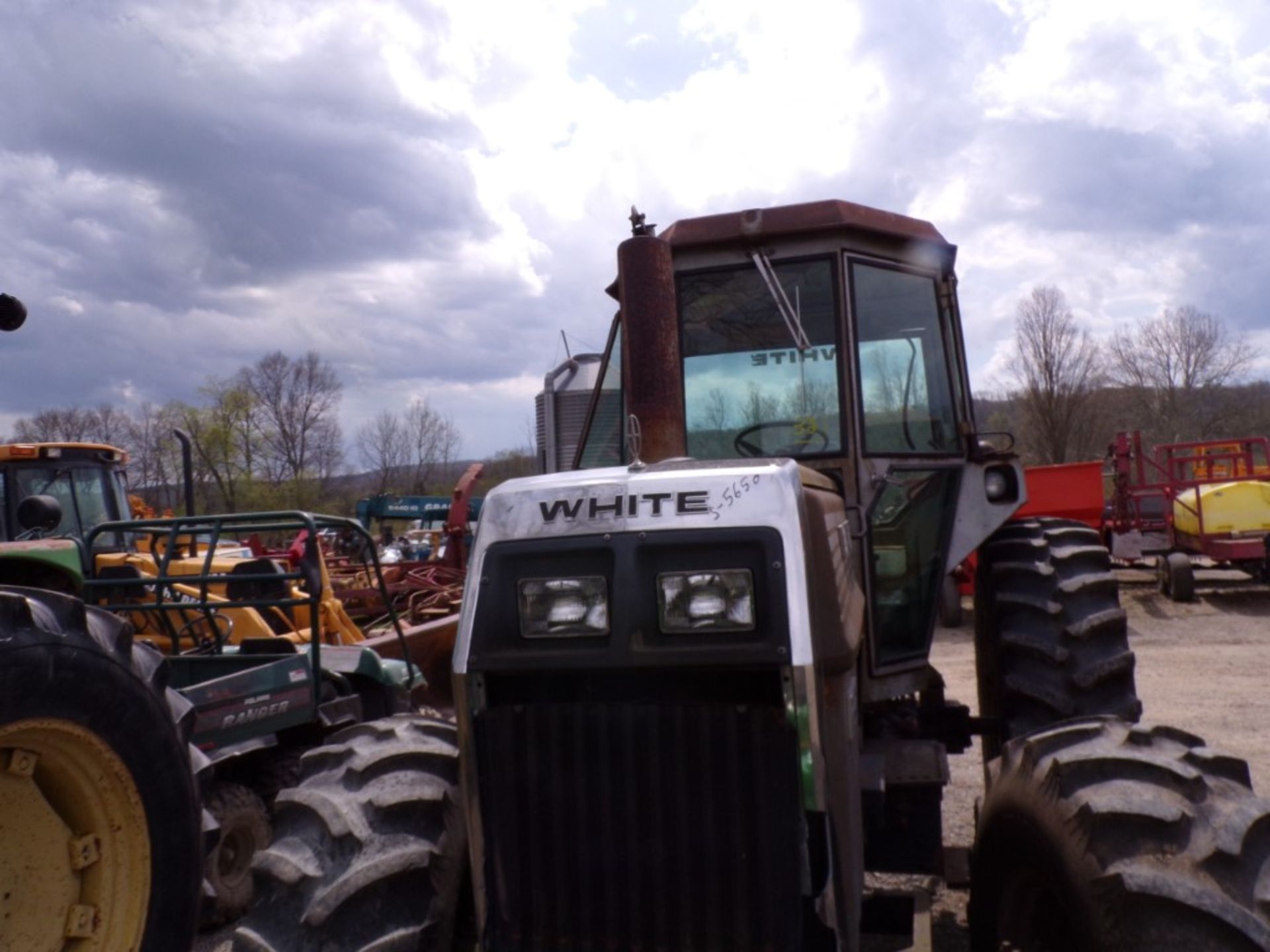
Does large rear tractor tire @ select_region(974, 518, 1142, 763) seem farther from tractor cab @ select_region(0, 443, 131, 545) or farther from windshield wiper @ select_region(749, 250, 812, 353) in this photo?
tractor cab @ select_region(0, 443, 131, 545)

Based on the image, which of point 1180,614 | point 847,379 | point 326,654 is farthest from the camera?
point 1180,614

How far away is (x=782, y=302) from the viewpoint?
389cm

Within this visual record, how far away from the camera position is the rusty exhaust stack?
10.0ft

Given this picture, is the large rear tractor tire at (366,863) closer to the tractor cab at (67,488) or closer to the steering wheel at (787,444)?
the steering wheel at (787,444)

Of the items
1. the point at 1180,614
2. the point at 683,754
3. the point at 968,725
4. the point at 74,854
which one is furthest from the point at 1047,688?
the point at 1180,614

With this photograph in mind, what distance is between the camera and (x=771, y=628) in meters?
2.25

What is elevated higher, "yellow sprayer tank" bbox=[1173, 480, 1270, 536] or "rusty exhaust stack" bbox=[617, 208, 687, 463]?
"rusty exhaust stack" bbox=[617, 208, 687, 463]

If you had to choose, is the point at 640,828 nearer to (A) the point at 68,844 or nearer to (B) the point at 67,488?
(A) the point at 68,844

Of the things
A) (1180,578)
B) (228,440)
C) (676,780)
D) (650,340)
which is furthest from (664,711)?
(228,440)

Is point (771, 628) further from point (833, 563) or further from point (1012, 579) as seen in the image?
point (1012, 579)

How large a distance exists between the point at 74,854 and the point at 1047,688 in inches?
125

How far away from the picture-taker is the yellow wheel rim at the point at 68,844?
117 inches

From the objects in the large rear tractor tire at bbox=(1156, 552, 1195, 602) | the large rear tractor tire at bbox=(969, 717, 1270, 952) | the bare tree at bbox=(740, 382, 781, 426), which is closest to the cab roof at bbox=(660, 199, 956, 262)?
the bare tree at bbox=(740, 382, 781, 426)

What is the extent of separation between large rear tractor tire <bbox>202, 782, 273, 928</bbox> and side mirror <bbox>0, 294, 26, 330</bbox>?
2.20m
